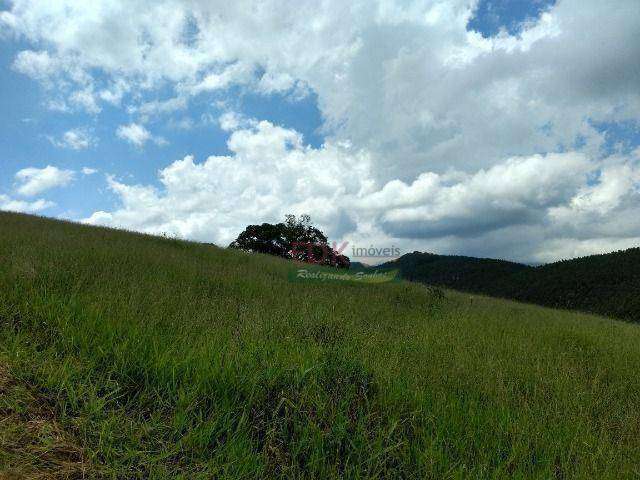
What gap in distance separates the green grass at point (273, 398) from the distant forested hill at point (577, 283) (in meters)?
57.7

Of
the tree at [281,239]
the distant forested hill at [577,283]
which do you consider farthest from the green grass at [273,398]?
the distant forested hill at [577,283]

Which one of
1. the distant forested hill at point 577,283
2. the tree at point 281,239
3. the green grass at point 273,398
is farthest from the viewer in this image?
the distant forested hill at point 577,283

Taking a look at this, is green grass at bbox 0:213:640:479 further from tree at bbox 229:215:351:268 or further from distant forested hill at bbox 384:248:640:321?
distant forested hill at bbox 384:248:640:321

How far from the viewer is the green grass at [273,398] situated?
2.56m

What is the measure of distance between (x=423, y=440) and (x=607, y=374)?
398 cm

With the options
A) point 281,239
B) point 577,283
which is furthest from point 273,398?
point 577,283

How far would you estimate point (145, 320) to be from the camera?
454 centimetres

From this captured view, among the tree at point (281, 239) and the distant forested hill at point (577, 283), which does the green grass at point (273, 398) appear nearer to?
the tree at point (281, 239)

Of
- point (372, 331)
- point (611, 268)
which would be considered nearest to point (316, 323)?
point (372, 331)

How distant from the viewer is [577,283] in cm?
8969

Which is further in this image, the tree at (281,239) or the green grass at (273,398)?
the tree at (281,239)

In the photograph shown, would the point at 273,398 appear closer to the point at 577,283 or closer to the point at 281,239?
the point at 281,239

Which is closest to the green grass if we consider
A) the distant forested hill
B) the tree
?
the tree

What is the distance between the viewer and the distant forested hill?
7469 cm
